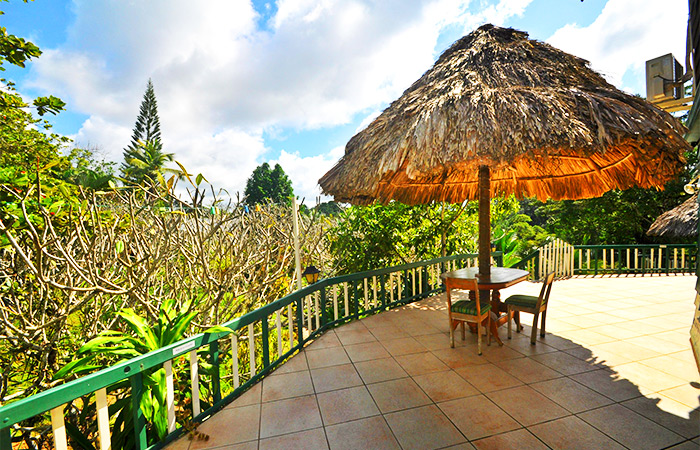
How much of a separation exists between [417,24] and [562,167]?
3.21 m

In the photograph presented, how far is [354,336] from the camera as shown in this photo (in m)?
3.96

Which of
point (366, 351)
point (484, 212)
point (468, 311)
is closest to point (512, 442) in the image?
point (468, 311)

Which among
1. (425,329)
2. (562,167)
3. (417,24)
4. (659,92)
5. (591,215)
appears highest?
(417,24)

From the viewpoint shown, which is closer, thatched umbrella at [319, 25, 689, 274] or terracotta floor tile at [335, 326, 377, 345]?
thatched umbrella at [319, 25, 689, 274]

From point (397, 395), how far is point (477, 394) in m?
0.68

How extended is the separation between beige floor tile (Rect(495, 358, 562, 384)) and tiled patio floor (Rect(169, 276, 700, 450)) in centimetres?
1

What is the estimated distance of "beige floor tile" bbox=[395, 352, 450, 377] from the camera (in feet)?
9.79

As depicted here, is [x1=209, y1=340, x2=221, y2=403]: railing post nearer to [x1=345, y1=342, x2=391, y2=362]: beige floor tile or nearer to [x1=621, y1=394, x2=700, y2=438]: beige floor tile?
[x1=345, y1=342, x2=391, y2=362]: beige floor tile

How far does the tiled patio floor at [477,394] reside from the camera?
80.5 inches

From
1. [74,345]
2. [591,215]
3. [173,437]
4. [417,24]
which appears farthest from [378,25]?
[591,215]

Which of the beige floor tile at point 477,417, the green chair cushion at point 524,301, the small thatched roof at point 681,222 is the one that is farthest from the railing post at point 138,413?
the small thatched roof at point 681,222

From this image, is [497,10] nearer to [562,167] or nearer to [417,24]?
[417,24]

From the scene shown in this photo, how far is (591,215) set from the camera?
1312 cm

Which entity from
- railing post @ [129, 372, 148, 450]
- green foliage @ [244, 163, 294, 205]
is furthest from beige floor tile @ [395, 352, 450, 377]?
green foliage @ [244, 163, 294, 205]
